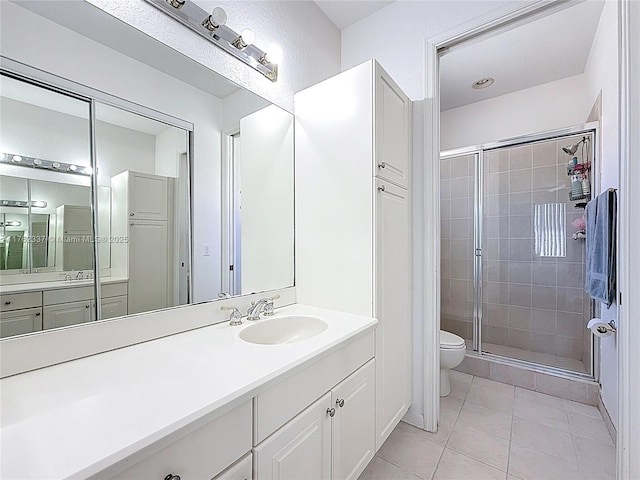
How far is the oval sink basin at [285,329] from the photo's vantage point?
1.27m

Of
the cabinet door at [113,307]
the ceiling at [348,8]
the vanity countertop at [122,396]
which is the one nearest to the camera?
the vanity countertop at [122,396]

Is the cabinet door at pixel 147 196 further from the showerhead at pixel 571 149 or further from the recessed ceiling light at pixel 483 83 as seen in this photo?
the showerhead at pixel 571 149

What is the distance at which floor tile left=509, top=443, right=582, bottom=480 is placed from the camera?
1.37m

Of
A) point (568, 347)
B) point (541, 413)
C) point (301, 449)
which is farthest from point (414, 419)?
point (568, 347)

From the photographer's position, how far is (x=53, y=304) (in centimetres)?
86

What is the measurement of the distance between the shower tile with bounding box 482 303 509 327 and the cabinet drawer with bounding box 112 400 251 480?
270cm

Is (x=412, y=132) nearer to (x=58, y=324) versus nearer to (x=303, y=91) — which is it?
(x=303, y=91)

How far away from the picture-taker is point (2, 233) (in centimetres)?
78

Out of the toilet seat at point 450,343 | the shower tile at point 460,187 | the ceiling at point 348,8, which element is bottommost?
the toilet seat at point 450,343

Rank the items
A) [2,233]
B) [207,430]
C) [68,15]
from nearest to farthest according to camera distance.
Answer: [207,430] < [2,233] < [68,15]

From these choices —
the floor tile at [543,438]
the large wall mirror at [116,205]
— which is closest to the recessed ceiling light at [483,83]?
the large wall mirror at [116,205]

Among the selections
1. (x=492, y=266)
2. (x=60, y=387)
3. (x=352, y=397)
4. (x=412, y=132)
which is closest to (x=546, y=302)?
(x=492, y=266)

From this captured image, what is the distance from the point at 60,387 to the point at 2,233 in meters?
0.44

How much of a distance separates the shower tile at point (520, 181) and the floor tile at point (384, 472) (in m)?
2.47
